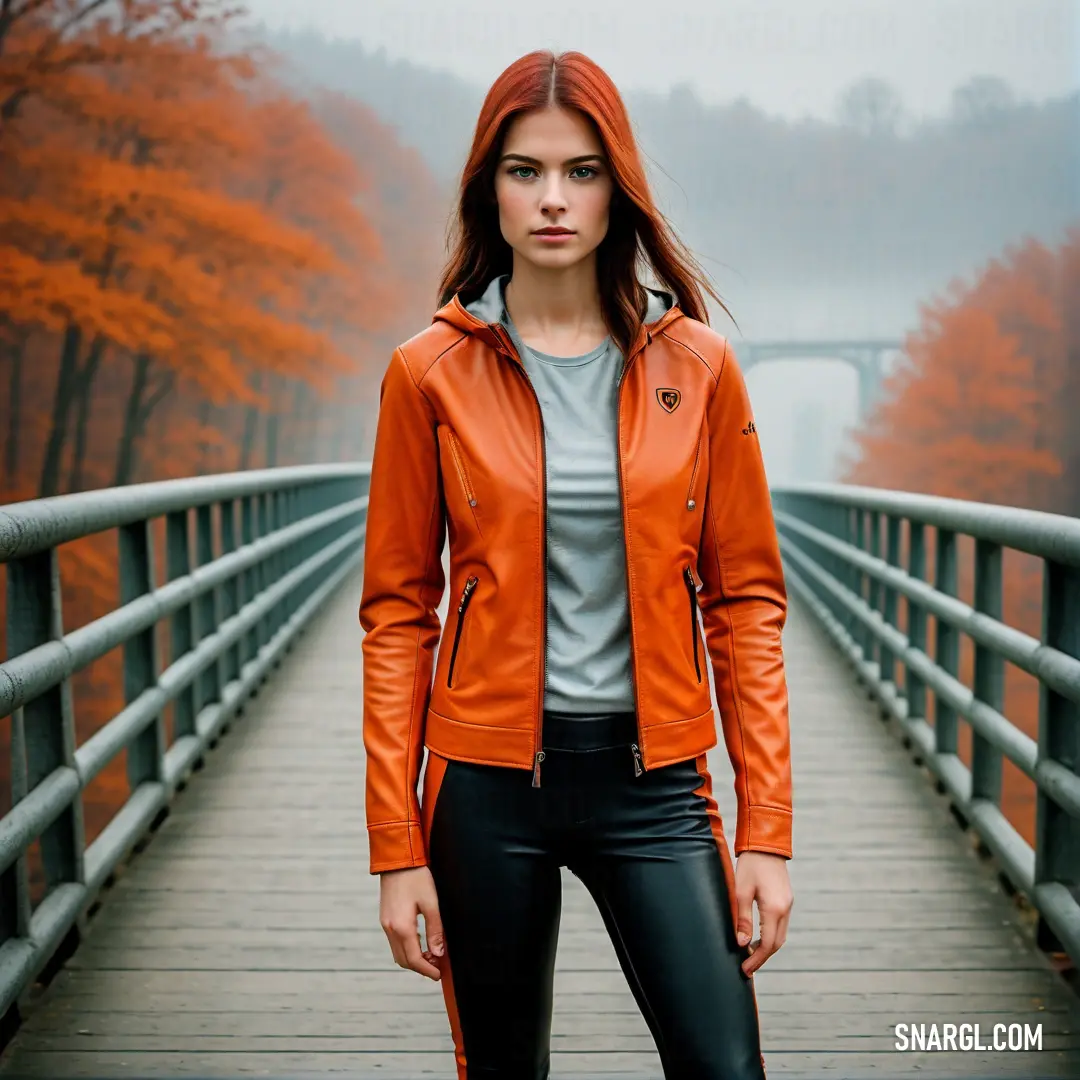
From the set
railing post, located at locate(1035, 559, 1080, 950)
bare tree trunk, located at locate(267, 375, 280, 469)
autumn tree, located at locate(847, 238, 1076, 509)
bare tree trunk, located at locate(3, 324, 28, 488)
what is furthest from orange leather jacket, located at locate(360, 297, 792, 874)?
autumn tree, located at locate(847, 238, 1076, 509)

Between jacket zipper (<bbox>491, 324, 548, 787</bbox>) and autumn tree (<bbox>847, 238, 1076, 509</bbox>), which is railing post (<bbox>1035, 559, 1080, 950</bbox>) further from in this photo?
autumn tree (<bbox>847, 238, 1076, 509</bbox>)

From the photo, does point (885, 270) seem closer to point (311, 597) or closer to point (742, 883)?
point (311, 597)

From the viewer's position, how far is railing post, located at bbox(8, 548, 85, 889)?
3.27 m

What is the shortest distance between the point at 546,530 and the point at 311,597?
8.29 metres

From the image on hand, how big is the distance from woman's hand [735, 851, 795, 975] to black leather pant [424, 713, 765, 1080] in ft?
0.08

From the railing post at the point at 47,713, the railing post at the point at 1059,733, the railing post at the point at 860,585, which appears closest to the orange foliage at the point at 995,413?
the railing post at the point at 860,585

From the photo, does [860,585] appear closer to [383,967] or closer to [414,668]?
[383,967]

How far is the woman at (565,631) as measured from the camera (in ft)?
6.09

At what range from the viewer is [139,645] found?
180 inches

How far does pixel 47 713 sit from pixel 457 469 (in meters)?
1.90

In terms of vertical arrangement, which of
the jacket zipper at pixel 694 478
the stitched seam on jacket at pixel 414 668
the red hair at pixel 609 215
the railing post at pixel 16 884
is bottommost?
the railing post at pixel 16 884

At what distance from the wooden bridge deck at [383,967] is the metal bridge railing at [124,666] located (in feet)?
0.57

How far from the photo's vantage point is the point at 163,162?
70.8 feet

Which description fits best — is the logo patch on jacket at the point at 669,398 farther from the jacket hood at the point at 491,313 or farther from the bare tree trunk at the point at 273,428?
the bare tree trunk at the point at 273,428
